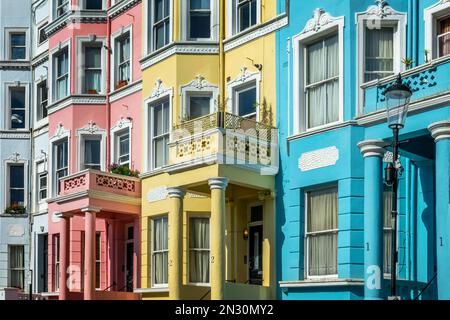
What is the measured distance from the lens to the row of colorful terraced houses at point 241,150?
59.5 ft

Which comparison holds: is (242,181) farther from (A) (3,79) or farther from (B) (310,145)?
(A) (3,79)

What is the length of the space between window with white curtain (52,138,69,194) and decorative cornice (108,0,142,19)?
432 centimetres

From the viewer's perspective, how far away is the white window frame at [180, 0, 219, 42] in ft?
79.3

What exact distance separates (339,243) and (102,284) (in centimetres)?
1046

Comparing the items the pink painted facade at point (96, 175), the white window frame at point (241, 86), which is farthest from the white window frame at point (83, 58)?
the white window frame at point (241, 86)

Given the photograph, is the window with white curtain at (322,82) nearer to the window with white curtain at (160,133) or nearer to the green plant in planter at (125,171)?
the window with white curtain at (160,133)

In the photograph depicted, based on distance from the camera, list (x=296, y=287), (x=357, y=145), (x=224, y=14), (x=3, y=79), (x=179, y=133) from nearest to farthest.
A: (x=357, y=145) < (x=296, y=287) < (x=179, y=133) < (x=224, y=14) < (x=3, y=79)

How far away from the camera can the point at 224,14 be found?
79.3 ft

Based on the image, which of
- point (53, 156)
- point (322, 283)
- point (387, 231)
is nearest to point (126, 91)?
point (53, 156)

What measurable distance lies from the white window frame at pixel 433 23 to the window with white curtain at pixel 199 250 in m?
7.91

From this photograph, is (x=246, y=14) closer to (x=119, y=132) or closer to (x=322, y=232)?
(x=119, y=132)

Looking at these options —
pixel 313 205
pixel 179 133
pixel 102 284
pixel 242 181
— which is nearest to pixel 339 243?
pixel 313 205

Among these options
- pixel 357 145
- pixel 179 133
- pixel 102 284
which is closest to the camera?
pixel 357 145

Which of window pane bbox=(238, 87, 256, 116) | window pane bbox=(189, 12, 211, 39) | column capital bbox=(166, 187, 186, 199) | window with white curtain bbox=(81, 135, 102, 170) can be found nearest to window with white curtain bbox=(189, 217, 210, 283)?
column capital bbox=(166, 187, 186, 199)
